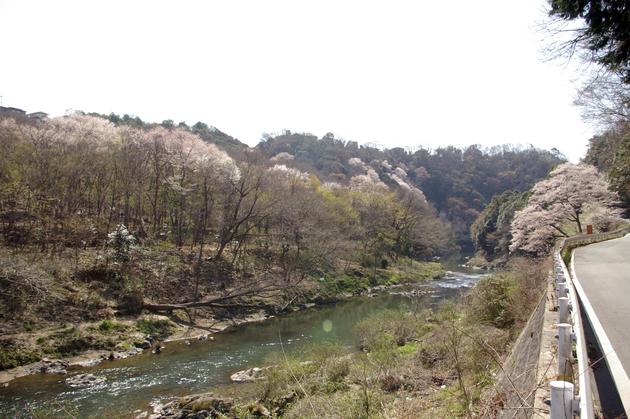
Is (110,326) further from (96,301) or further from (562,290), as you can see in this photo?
(562,290)

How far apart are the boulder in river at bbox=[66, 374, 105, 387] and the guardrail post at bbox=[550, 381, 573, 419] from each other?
16.9 meters

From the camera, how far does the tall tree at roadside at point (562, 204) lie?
1346 inches

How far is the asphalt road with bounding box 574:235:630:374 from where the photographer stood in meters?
7.16

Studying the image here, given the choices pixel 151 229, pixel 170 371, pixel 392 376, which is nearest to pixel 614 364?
pixel 392 376

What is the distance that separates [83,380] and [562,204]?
36.3 m

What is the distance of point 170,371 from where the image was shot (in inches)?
681

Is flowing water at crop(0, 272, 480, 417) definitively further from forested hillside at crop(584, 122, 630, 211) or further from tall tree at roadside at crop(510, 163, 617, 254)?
forested hillside at crop(584, 122, 630, 211)

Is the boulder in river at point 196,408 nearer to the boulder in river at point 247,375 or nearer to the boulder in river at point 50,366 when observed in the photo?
the boulder in river at point 247,375

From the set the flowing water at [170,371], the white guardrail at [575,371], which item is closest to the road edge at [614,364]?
the white guardrail at [575,371]

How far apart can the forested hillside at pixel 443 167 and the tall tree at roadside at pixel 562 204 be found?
184ft

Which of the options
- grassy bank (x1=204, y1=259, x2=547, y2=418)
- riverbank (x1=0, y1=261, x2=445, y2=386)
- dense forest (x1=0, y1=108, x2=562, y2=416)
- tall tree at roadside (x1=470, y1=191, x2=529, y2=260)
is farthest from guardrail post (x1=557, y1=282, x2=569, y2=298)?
tall tree at roadside (x1=470, y1=191, x2=529, y2=260)

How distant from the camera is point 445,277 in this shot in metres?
51.2

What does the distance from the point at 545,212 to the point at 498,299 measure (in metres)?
25.7

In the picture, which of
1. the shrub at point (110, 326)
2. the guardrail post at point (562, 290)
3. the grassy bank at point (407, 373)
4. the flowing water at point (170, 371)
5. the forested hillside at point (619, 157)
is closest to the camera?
the guardrail post at point (562, 290)
